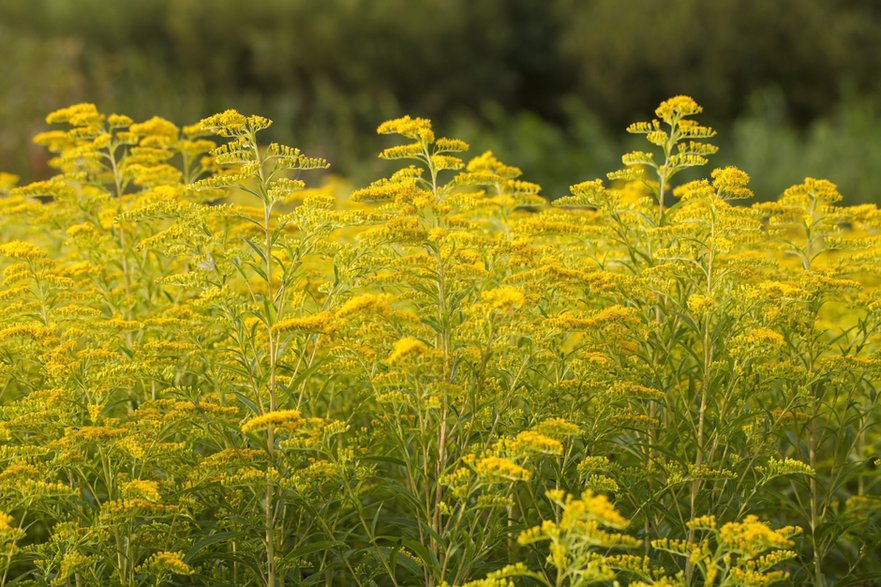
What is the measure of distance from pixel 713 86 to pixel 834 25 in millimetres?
1946

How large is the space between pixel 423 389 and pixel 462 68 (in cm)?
1569

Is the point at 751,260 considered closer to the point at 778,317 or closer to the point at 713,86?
the point at 778,317

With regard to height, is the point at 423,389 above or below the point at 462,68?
below

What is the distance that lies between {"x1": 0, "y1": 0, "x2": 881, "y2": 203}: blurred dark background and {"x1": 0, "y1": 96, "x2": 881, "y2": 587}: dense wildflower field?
399 inches

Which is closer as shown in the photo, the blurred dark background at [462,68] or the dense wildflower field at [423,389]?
the dense wildflower field at [423,389]

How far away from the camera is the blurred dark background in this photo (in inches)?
615

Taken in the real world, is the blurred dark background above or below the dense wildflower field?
above

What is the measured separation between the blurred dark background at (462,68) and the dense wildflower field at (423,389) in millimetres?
10140

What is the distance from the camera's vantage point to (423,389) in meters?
3.56

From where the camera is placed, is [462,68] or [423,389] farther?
[462,68]

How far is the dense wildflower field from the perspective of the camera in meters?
3.45

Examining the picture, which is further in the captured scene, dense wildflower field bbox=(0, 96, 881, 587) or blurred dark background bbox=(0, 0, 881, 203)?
blurred dark background bbox=(0, 0, 881, 203)

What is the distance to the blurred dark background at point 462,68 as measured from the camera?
1562 centimetres

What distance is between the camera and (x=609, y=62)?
57.3 feet
